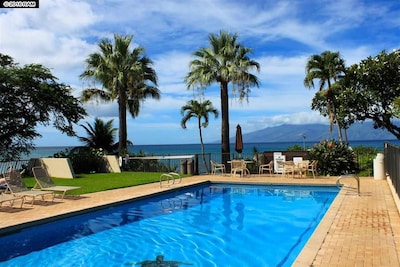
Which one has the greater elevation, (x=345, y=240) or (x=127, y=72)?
(x=127, y=72)

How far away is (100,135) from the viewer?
71.7ft

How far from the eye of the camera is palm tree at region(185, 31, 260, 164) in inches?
729

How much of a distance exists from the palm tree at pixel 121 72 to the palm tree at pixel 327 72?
11135mm

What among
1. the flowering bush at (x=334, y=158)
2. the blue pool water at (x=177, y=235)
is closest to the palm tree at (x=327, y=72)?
the flowering bush at (x=334, y=158)

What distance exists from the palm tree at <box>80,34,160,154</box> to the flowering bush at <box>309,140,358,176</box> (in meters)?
10.6

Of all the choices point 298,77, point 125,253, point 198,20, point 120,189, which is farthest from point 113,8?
point 298,77

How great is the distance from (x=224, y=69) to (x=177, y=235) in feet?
41.1

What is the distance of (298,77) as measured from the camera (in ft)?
81.0

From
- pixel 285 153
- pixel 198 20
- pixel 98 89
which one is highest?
pixel 198 20

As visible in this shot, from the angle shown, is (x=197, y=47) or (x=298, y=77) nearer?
(x=197, y=47)

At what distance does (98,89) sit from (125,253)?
55.9ft

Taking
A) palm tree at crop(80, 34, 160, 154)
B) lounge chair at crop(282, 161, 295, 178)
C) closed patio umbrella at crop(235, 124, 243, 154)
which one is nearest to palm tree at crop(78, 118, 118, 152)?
→ palm tree at crop(80, 34, 160, 154)

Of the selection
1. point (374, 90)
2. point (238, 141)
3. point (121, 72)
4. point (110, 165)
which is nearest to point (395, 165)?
point (238, 141)

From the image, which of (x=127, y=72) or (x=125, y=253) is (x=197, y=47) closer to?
(x=127, y=72)
